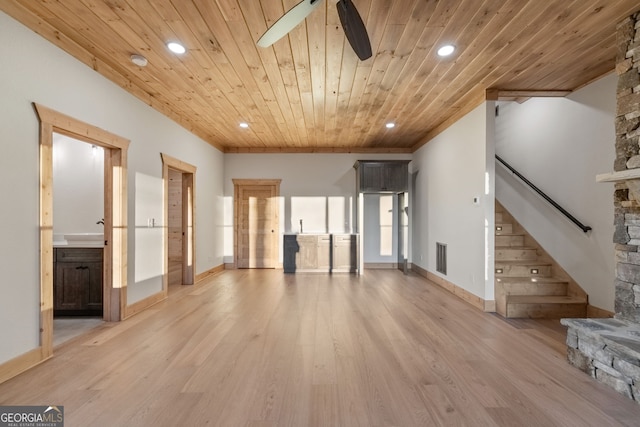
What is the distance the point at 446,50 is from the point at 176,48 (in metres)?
2.67

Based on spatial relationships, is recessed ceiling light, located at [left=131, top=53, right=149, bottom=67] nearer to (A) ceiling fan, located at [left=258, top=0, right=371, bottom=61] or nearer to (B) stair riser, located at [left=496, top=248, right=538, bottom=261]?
(A) ceiling fan, located at [left=258, top=0, right=371, bottom=61]

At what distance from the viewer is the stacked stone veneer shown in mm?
2135

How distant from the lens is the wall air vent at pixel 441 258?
16.5ft

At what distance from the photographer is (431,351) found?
8.59ft

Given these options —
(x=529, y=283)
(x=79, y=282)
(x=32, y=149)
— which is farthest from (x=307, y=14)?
(x=529, y=283)

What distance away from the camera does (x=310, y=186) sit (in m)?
6.96

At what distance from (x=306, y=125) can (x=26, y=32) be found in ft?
11.9

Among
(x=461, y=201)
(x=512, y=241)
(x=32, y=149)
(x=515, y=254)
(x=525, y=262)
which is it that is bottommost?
(x=525, y=262)

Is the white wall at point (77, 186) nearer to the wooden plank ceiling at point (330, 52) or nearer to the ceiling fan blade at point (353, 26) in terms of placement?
the wooden plank ceiling at point (330, 52)

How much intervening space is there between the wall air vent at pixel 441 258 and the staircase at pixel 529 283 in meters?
0.84

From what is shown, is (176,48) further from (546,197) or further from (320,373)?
(546,197)

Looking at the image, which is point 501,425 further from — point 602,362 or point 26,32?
point 26,32

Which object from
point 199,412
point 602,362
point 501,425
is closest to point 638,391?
point 602,362

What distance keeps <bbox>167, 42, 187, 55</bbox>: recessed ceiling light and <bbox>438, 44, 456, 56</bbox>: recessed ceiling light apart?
2544 mm
